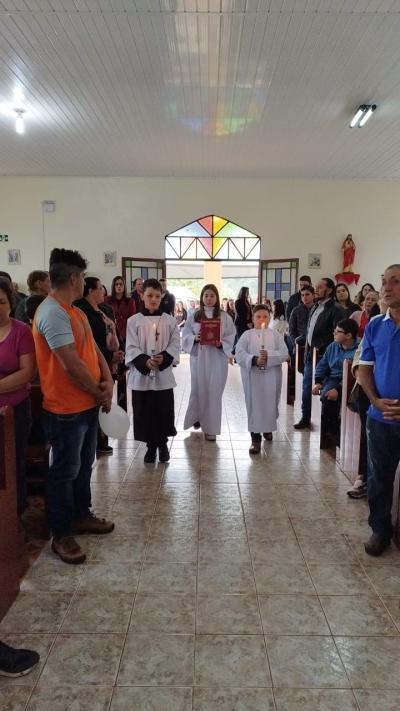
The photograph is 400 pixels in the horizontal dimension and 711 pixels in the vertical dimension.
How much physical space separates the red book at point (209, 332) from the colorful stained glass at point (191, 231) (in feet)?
22.2

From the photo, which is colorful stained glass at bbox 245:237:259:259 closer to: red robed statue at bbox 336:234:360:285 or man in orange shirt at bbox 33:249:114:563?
red robed statue at bbox 336:234:360:285

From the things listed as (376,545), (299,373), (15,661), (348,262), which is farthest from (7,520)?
(348,262)

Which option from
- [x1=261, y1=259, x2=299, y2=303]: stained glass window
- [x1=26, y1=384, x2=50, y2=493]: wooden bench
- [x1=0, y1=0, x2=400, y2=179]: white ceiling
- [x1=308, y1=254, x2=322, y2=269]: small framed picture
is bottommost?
[x1=26, y1=384, x2=50, y2=493]: wooden bench

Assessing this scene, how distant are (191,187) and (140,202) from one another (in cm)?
119

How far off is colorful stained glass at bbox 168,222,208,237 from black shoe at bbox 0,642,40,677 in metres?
9.92

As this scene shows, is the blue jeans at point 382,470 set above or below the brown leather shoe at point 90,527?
above

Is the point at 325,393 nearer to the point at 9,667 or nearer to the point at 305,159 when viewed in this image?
the point at 9,667

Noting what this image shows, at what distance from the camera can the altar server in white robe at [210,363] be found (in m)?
4.76

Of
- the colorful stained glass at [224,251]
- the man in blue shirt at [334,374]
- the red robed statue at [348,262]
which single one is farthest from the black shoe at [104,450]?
the red robed statue at [348,262]

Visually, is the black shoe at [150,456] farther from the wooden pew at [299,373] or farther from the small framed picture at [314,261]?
the small framed picture at [314,261]

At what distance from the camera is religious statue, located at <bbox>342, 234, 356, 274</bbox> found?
10711 millimetres

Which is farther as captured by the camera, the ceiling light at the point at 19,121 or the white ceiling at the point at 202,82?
the ceiling light at the point at 19,121

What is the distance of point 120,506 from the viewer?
10.8 ft

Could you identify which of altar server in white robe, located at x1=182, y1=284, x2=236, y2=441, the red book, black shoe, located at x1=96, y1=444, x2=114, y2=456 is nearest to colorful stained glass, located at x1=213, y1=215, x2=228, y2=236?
altar server in white robe, located at x1=182, y1=284, x2=236, y2=441
